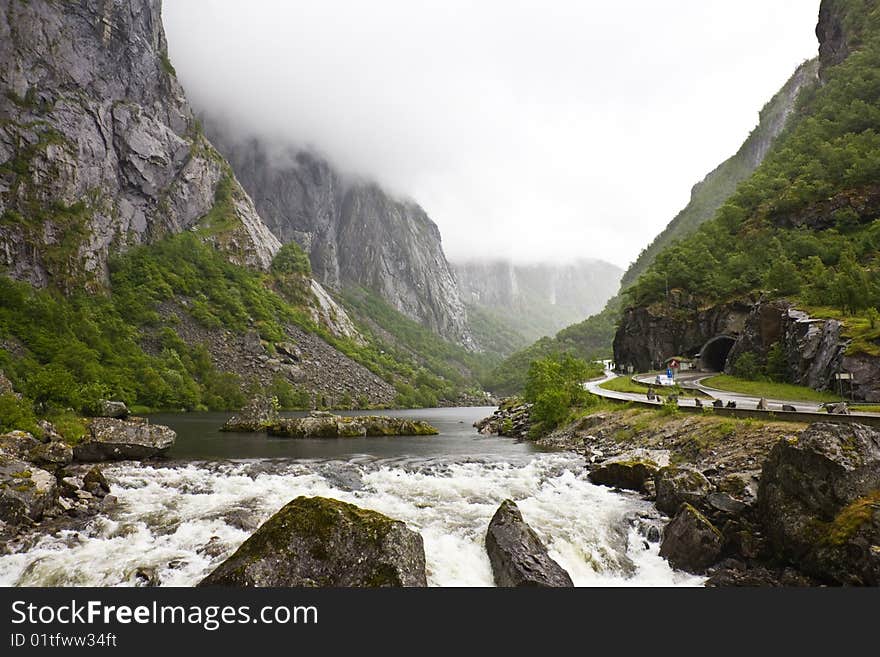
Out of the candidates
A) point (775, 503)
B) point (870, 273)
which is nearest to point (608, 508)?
point (775, 503)

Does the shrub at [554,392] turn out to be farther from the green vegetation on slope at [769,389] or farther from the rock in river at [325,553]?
the rock in river at [325,553]

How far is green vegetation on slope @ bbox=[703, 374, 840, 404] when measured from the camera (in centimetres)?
3778

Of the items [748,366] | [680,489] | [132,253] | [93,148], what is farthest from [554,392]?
[93,148]

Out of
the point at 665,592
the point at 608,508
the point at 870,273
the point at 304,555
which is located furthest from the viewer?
the point at 870,273

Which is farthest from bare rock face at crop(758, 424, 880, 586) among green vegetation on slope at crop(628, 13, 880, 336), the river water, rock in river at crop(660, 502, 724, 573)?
green vegetation on slope at crop(628, 13, 880, 336)

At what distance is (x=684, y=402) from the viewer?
39.8 meters

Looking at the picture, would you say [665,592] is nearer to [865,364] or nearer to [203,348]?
[865,364]

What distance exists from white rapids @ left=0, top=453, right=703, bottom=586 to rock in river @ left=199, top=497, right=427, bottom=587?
2479 millimetres

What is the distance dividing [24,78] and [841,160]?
174 m

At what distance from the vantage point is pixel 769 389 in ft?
150

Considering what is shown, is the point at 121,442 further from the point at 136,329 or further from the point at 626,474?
the point at 136,329

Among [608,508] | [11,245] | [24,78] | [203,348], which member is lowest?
[608,508]

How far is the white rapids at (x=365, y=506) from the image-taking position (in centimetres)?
1393

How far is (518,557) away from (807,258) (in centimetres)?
7172
